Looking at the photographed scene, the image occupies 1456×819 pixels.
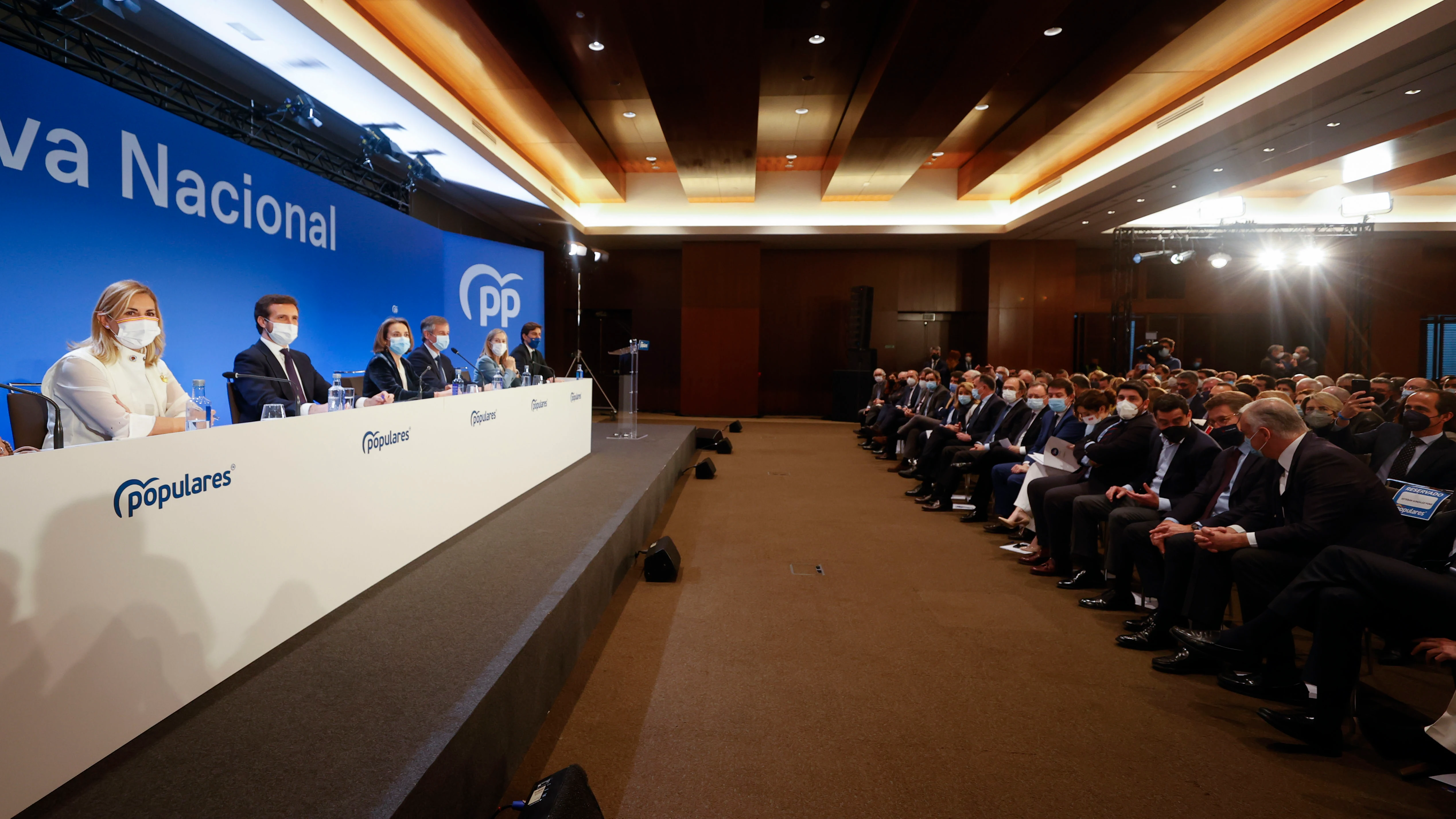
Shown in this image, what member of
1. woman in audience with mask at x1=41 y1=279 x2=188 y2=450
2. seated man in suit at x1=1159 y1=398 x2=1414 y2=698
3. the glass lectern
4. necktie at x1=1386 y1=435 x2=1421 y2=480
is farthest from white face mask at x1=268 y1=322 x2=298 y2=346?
necktie at x1=1386 y1=435 x2=1421 y2=480

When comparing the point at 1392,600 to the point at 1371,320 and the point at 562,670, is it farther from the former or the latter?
the point at 1371,320

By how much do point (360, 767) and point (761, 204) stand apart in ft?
Answer: 35.5

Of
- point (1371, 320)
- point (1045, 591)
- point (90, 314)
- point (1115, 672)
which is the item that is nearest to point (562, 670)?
point (1115, 672)

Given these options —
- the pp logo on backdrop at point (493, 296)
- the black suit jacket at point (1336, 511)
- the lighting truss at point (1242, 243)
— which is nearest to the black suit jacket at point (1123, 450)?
the black suit jacket at point (1336, 511)

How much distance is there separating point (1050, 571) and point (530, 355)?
413 centimetres

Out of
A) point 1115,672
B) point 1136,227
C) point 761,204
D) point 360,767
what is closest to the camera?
point 360,767

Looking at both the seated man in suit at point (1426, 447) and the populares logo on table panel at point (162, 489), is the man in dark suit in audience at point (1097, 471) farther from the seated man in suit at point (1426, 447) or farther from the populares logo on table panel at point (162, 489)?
the populares logo on table panel at point (162, 489)

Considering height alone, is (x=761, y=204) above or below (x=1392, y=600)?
above

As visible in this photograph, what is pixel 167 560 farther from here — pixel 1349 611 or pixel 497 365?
pixel 1349 611

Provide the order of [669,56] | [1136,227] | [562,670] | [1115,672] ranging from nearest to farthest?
[562,670]
[1115,672]
[669,56]
[1136,227]

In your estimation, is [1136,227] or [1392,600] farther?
[1136,227]

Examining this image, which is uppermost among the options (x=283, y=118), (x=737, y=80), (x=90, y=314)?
(x=737, y=80)

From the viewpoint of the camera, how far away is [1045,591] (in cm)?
370

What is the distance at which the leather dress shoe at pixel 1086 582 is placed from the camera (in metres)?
3.73
